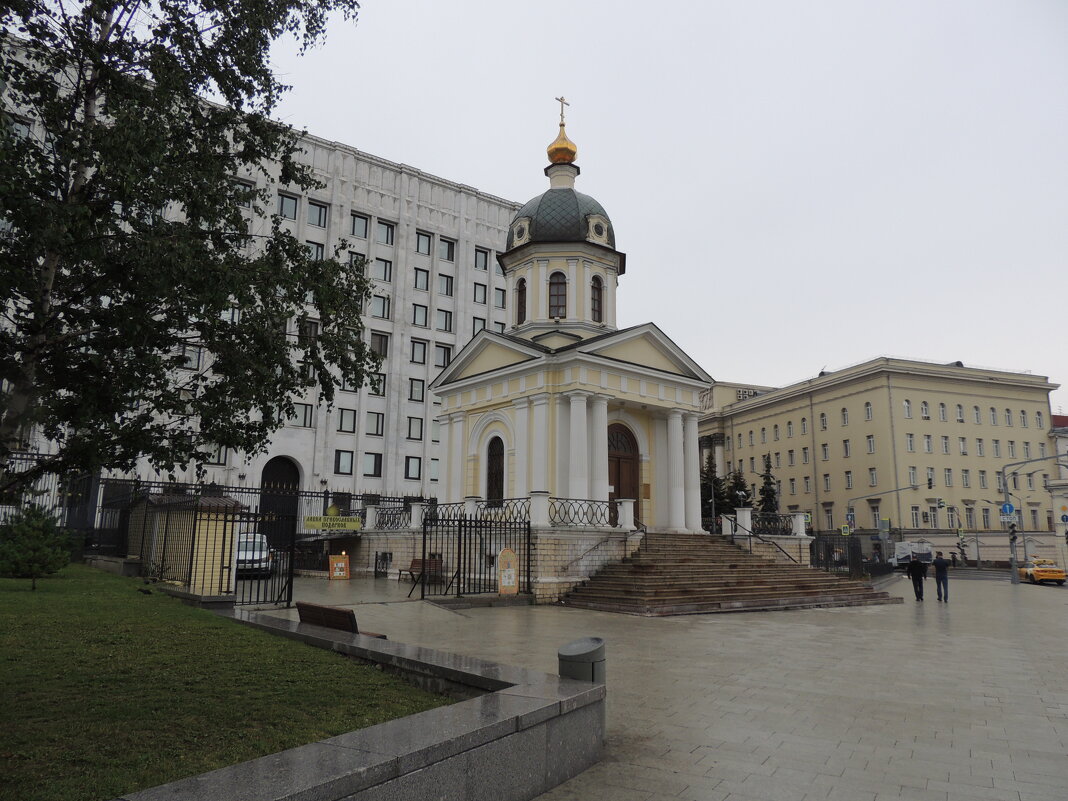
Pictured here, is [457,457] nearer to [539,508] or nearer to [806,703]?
[539,508]

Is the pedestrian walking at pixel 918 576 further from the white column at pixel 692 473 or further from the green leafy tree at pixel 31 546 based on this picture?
the green leafy tree at pixel 31 546

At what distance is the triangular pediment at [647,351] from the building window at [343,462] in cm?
2394

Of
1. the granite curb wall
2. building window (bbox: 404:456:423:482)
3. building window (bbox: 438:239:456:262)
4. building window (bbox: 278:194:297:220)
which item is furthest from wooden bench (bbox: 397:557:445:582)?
building window (bbox: 438:239:456:262)

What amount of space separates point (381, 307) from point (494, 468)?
76.7ft

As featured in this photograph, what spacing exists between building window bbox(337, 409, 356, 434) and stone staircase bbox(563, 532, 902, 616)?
25640 mm

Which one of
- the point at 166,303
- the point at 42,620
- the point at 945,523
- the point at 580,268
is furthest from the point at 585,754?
the point at 945,523

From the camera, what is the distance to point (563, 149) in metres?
29.8

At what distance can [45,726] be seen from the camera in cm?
535

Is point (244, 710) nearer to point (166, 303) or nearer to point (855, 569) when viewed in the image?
point (166, 303)

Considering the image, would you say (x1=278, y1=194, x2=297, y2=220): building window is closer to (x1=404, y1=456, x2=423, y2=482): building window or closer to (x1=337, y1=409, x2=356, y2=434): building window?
(x1=337, y1=409, x2=356, y2=434): building window

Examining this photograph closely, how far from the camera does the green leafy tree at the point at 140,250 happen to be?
16.9 feet

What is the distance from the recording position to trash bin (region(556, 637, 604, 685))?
6.07 meters

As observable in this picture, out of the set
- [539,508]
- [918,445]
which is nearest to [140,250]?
[539,508]

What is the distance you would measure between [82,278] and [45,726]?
3311mm
